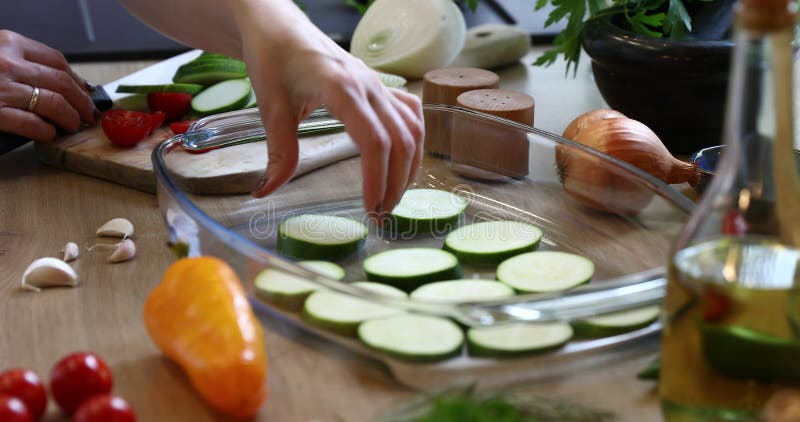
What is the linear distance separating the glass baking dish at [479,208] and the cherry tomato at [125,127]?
0.21m

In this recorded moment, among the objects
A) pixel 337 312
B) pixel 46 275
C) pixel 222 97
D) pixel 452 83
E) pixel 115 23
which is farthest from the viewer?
pixel 115 23

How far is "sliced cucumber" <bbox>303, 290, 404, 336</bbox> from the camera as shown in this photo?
0.93 meters

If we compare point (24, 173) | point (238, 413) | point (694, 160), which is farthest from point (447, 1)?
point (238, 413)

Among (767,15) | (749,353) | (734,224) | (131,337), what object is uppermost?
(767,15)

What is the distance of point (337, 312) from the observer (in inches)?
38.0

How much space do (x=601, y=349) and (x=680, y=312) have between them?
0.51 ft

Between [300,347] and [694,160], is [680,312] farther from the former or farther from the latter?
[694,160]

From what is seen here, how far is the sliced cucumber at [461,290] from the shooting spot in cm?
108

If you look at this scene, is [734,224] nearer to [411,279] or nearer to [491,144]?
[411,279]

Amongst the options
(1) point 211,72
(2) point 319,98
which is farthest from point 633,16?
(1) point 211,72

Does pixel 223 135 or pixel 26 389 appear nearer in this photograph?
pixel 26 389

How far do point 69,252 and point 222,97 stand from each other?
0.62 metres

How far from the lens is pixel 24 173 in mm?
1600

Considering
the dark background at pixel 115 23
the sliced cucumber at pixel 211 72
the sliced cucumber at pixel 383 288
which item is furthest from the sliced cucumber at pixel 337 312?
the dark background at pixel 115 23
